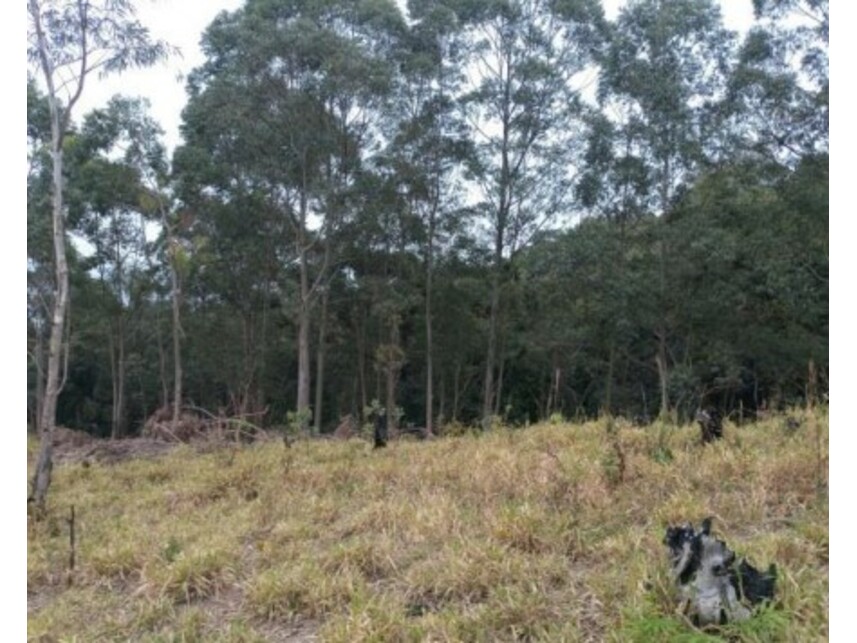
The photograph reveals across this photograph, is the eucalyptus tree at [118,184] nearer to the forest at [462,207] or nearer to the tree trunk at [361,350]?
the forest at [462,207]

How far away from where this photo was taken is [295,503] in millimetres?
5441

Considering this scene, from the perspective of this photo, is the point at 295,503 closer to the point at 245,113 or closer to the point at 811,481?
the point at 811,481

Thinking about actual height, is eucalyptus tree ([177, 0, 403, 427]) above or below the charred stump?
above

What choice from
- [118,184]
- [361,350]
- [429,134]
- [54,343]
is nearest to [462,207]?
[429,134]

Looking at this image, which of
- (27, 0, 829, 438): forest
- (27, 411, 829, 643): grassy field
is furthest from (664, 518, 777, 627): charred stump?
(27, 0, 829, 438): forest

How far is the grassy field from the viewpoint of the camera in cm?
298

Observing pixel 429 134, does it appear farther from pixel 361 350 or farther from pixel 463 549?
pixel 463 549

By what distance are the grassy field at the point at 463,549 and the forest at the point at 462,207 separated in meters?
8.23

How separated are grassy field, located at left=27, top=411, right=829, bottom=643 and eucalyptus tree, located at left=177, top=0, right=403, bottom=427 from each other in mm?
10029

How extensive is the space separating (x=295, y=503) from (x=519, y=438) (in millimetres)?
2358

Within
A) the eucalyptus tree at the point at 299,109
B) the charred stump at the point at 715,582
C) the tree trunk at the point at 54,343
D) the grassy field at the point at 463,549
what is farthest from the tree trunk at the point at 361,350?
the charred stump at the point at 715,582

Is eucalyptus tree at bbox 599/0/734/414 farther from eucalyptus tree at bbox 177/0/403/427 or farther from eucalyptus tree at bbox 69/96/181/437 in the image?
eucalyptus tree at bbox 69/96/181/437

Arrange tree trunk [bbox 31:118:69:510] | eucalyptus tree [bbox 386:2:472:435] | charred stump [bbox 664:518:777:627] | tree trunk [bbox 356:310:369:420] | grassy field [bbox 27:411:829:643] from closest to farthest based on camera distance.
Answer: charred stump [bbox 664:518:777:627], grassy field [bbox 27:411:829:643], tree trunk [bbox 31:118:69:510], eucalyptus tree [bbox 386:2:472:435], tree trunk [bbox 356:310:369:420]

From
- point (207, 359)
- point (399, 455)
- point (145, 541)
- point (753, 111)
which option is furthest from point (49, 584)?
point (207, 359)
